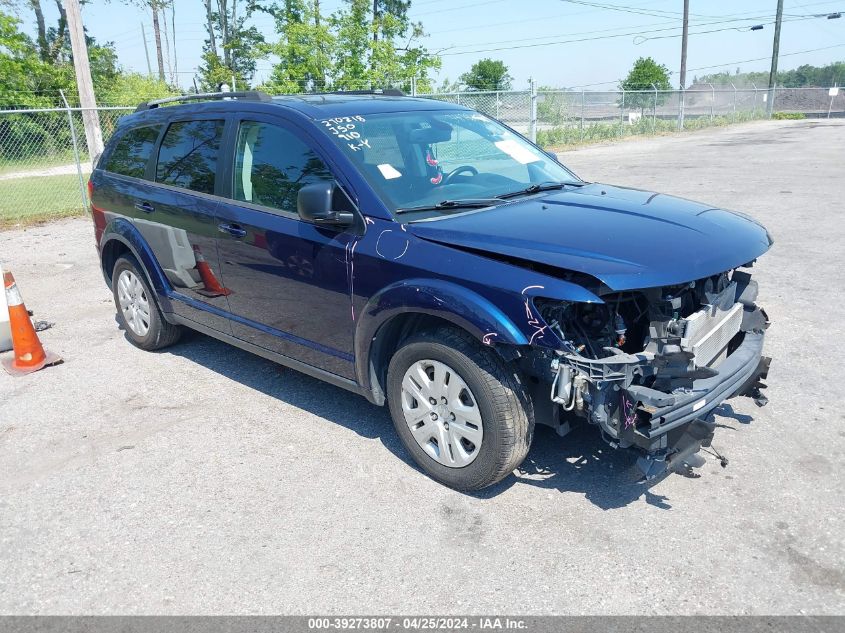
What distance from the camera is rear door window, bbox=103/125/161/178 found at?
542 cm

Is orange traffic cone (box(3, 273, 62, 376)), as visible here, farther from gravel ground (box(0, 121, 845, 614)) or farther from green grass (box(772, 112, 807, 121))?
green grass (box(772, 112, 807, 121))

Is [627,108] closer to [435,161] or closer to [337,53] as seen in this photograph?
[337,53]

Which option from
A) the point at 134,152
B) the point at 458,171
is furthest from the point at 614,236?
the point at 134,152

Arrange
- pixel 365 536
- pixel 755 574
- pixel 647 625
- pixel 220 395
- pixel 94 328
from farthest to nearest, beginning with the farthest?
pixel 94 328 < pixel 220 395 < pixel 365 536 < pixel 755 574 < pixel 647 625

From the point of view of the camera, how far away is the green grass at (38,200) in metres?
12.9

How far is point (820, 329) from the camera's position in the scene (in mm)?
5695

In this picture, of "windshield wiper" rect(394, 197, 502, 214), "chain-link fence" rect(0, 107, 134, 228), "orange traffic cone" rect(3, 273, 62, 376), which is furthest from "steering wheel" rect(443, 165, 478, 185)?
"chain-link fence" rect(0, 107, 134, 228)

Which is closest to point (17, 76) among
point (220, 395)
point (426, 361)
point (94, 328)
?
point (94, 328)

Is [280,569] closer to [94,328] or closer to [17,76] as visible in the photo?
[94,328]

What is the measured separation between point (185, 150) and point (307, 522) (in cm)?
291

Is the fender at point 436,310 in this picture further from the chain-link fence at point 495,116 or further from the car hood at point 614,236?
the chain-link fence at point 495,116

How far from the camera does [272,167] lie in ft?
14.2

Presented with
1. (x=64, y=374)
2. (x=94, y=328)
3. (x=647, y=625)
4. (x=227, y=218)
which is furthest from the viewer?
(x=94, y=328)

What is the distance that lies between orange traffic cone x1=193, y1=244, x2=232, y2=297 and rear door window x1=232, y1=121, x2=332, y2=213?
0.60m
